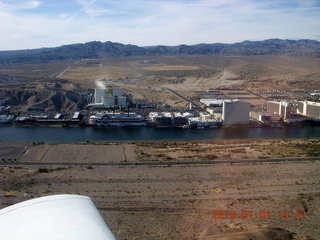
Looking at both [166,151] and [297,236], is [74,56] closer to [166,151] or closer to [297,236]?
[166,151]

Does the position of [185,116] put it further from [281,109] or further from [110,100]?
[110,100]

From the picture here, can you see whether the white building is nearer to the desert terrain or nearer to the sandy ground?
the sandy ground

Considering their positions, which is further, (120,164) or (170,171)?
(120,164)

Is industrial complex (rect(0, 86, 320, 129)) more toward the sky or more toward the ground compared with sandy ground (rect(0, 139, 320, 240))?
more toward the sky

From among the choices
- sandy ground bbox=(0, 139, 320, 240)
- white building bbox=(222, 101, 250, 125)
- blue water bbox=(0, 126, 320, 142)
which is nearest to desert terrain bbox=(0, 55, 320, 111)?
blue water bbox=(0, 126, 320, 142)

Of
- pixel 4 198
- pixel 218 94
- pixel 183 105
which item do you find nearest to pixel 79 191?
pixel 4 198

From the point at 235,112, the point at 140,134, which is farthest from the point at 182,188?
the point at 235,112

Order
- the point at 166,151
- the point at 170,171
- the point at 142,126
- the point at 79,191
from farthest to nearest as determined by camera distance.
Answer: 1. the point at 142,126
2. the point at 166,151
3. the point at 170,171
4. the point at 79,191
